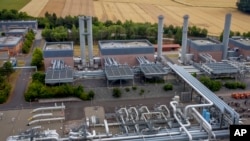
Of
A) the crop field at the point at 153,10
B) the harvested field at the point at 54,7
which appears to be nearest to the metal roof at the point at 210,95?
the crop field at the point at 153,10

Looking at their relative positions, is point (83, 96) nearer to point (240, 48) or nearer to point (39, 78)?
point (39, 78)

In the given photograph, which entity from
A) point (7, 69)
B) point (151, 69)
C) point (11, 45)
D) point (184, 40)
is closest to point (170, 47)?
point (184, 40)

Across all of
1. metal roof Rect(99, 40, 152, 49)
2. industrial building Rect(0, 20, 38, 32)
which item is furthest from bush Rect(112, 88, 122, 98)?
industrial building Rect(0, 20, 38, 32)

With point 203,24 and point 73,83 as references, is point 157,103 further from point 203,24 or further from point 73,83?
point 203,24

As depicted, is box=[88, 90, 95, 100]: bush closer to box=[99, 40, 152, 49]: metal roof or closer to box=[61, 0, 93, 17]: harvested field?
box=[99, 40, 152, 49]: metal roof

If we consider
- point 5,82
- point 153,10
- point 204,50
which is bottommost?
point 5,82

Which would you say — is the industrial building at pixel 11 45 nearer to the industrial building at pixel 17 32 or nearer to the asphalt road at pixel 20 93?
the asphalt road at pixel 20 93

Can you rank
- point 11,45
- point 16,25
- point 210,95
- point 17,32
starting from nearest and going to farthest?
point 210,95
point 11,45
point 17,32
point 16,25
